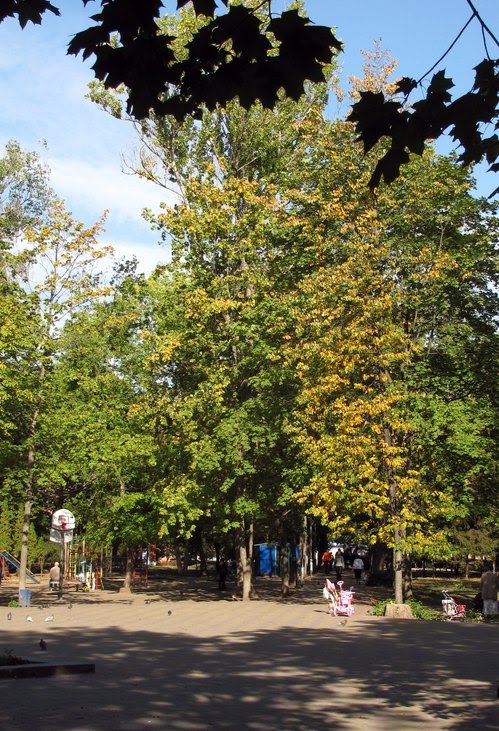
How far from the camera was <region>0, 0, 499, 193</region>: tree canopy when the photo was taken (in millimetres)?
5887

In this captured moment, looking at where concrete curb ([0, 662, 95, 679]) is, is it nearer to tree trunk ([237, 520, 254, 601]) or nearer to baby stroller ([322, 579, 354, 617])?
baby stroller ([322, 579, 354, 617])

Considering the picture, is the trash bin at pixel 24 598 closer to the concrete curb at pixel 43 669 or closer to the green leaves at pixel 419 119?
the concrete curb at pixel 43 669

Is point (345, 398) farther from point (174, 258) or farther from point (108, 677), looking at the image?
point (108, 677)

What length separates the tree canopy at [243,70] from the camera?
19.3 ft

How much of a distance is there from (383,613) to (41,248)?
16758mm

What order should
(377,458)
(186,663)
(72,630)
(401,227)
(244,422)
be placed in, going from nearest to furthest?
(186,663)
(72,630)
(377,458)
(401,227)
(244,422)

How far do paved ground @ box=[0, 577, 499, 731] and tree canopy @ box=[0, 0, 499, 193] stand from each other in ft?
19.6

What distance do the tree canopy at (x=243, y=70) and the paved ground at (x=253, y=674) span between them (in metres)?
5.97

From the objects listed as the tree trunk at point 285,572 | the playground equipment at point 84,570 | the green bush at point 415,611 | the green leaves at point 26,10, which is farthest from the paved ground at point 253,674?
the playground equipment at point 84,570

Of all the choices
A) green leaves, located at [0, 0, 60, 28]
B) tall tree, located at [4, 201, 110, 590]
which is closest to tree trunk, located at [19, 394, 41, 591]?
tall tree, located at [4, 201, 110, 590]

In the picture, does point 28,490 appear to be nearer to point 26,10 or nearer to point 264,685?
point 264,685

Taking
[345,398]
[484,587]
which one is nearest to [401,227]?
[345,398]

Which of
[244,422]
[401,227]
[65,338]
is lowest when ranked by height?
[244,422]

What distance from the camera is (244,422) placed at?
32062mm
